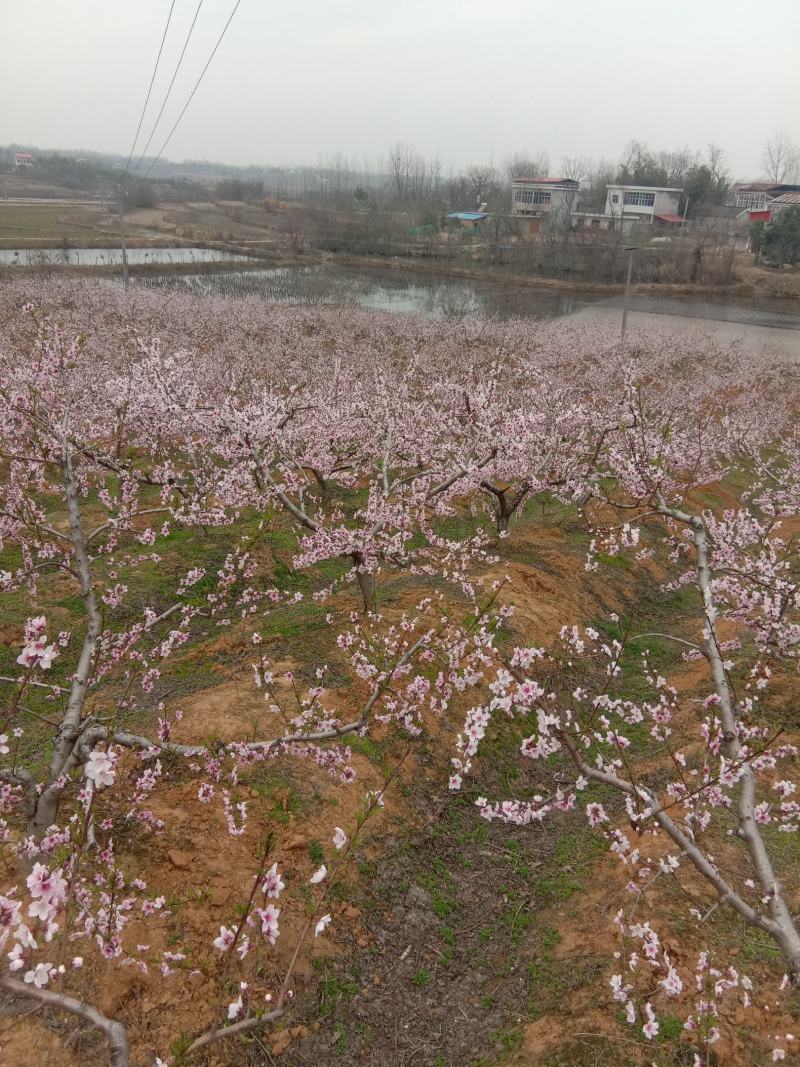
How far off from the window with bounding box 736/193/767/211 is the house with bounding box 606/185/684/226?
12034mm

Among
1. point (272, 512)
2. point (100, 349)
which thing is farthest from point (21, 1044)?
point (100, 349)

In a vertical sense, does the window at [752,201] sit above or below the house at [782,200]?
above

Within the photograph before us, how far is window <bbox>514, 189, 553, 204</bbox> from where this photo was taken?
344 feet

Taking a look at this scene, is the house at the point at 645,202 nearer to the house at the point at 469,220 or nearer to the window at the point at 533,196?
the window at the point at 533,196

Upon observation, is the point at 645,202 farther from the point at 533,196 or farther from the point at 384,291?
the point at 384,291

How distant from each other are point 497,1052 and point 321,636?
6.38 metres

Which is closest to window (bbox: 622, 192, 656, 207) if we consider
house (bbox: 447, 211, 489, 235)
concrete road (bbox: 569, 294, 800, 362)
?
house (bbox: 447, 211, 489, 235)

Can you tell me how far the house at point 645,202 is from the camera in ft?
306

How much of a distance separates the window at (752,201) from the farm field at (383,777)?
103m

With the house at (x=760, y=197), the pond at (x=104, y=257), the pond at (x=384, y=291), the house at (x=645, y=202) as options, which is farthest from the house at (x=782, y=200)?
the pond at (x=104, y=257)

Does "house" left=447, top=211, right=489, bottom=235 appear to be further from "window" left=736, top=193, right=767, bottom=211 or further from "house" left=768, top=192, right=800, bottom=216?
"window" left=736, top=193, right=767, bottom=211

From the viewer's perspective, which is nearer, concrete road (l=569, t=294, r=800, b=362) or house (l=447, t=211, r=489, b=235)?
concrete road (l=569, t=294, r=800, b=362)

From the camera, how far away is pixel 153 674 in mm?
7289

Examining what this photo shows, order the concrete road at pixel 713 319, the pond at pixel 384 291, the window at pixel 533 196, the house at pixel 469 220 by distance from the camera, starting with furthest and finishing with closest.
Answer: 1. the window at pixel 533 196
2. the house at pixel 469 220
3. the pond at pixel 384 291
4. the concrete road at pixel 713 319
